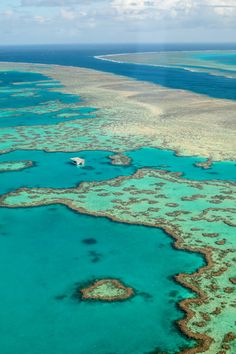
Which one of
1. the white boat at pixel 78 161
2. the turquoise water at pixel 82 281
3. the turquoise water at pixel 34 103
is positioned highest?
the turquoise water at pixel 34 103

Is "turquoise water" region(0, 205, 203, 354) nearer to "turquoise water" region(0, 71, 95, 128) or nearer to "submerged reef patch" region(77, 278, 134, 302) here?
"submerged reef patch" region(77, 278, 134, 302)

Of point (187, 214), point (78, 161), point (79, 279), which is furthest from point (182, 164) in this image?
point (79, 279)

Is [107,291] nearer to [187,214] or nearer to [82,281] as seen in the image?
[82,281]

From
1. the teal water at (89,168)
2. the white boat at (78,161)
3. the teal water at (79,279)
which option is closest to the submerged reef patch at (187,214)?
the teal water at (79,279)

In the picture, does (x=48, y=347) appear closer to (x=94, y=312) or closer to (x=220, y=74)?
(x=94, y=312)

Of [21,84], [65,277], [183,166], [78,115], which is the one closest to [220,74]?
[21,84]

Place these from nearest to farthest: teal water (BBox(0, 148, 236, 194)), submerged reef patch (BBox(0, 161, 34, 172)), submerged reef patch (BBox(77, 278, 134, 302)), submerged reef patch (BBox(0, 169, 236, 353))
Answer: submerged reef patch (BBox(0, 169, 236, 353)), submerged reef patch (BBox(77, 278, 134, 302)), teal water (BBox(0, 148, 236, 194)), submerged reef patch (BBox(0, 161, 34, 172))

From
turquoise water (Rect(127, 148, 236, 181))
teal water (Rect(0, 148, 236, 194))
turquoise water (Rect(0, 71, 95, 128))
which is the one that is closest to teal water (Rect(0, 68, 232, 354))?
teal water (Rect(0, 148, 236, 194))

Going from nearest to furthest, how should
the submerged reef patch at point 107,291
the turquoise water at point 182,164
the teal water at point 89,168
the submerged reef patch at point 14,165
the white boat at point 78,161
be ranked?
the submerged reef patch at point 107,291 → the teal water at point 89,168 → the turquoise water at point 182,164 → the submerged reef patch at point 14,165 → the white boat at point 78,161

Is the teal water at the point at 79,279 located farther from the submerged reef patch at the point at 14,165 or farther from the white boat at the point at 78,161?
the white boat at the point at 78,161
